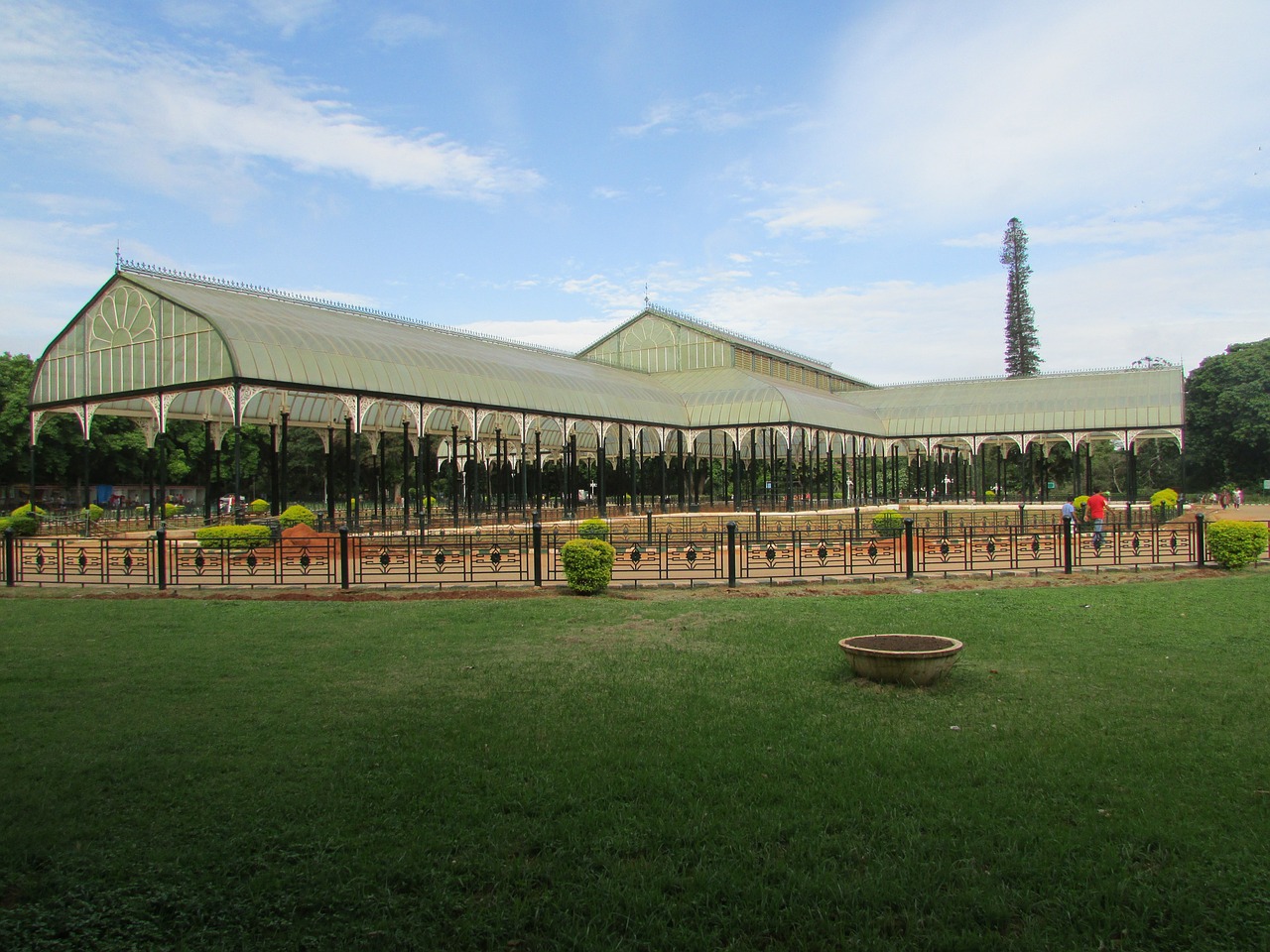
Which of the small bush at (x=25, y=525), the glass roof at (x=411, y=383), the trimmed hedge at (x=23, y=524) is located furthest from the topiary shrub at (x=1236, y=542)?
the small bush at (x=25, y=525)

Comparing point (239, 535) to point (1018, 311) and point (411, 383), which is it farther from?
point (1018, 311)

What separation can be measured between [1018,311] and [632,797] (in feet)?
260

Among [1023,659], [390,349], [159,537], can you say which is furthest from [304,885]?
[390,349]

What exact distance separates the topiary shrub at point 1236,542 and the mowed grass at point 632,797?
29.0 ft

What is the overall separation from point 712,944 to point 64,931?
9.80ft

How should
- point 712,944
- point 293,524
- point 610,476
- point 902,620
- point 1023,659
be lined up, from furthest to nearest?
point 610,476, point 293,524, point 902,620, point 1023,659, point 712,944

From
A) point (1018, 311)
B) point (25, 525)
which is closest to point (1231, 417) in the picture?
point (1018, 311)

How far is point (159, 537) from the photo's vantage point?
15344mm

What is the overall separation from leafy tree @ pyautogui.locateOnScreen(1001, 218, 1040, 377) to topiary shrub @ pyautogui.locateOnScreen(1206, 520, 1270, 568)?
61001 mm

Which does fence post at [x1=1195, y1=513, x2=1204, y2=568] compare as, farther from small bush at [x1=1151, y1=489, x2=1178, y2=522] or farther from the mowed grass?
small bush at [x1=1151, y1=489, x2=1178, y2=522]

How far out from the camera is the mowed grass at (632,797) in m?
3.94

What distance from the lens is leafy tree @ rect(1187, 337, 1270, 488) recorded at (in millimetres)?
58688

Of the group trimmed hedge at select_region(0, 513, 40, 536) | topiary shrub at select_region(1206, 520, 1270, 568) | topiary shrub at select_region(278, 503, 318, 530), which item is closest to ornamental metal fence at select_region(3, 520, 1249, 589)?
topiary shrub at select_region(1206, 520, 1270, 568)

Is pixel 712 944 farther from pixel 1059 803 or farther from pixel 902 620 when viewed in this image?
pixel 902 620
